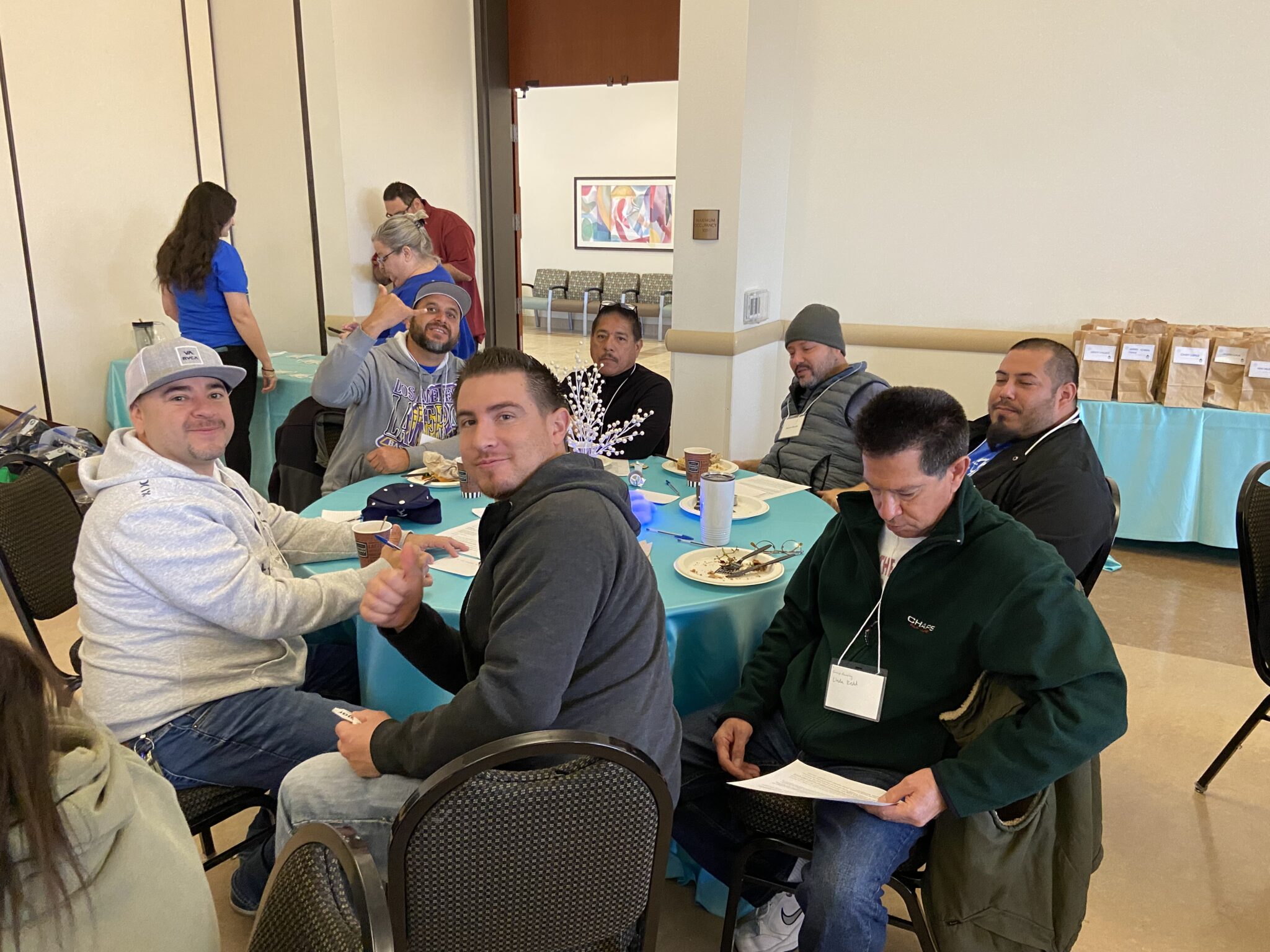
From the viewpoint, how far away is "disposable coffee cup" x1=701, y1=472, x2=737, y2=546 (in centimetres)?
210

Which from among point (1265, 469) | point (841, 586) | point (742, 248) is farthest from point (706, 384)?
point (841, 586)

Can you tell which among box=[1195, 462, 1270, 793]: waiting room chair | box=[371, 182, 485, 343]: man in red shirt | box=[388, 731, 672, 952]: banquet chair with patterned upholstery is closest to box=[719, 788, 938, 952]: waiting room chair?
box=[388, 731, 672, 952]: banquet chair with patterned upholstery

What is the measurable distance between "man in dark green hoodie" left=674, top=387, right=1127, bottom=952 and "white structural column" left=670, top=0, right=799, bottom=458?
2.80m

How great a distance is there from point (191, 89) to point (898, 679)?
5531 millimetres

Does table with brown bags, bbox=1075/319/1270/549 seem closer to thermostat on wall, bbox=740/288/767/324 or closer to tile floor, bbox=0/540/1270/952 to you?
tile floor, bbox=0/540/1270/952

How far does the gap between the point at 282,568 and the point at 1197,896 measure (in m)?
2.24

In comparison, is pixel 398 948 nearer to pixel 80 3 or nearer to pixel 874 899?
pixel 874 899

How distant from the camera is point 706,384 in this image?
4.60 metres

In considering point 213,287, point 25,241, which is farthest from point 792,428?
point 25,241

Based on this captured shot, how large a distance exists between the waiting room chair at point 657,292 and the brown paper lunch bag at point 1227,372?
8848 mm

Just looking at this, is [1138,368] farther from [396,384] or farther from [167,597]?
[167,597]

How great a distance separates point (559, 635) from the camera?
4.11 ft

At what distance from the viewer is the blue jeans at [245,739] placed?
65.2 inches

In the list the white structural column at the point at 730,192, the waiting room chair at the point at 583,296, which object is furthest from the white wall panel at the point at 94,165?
the waiting room chair at the point at 583,296
